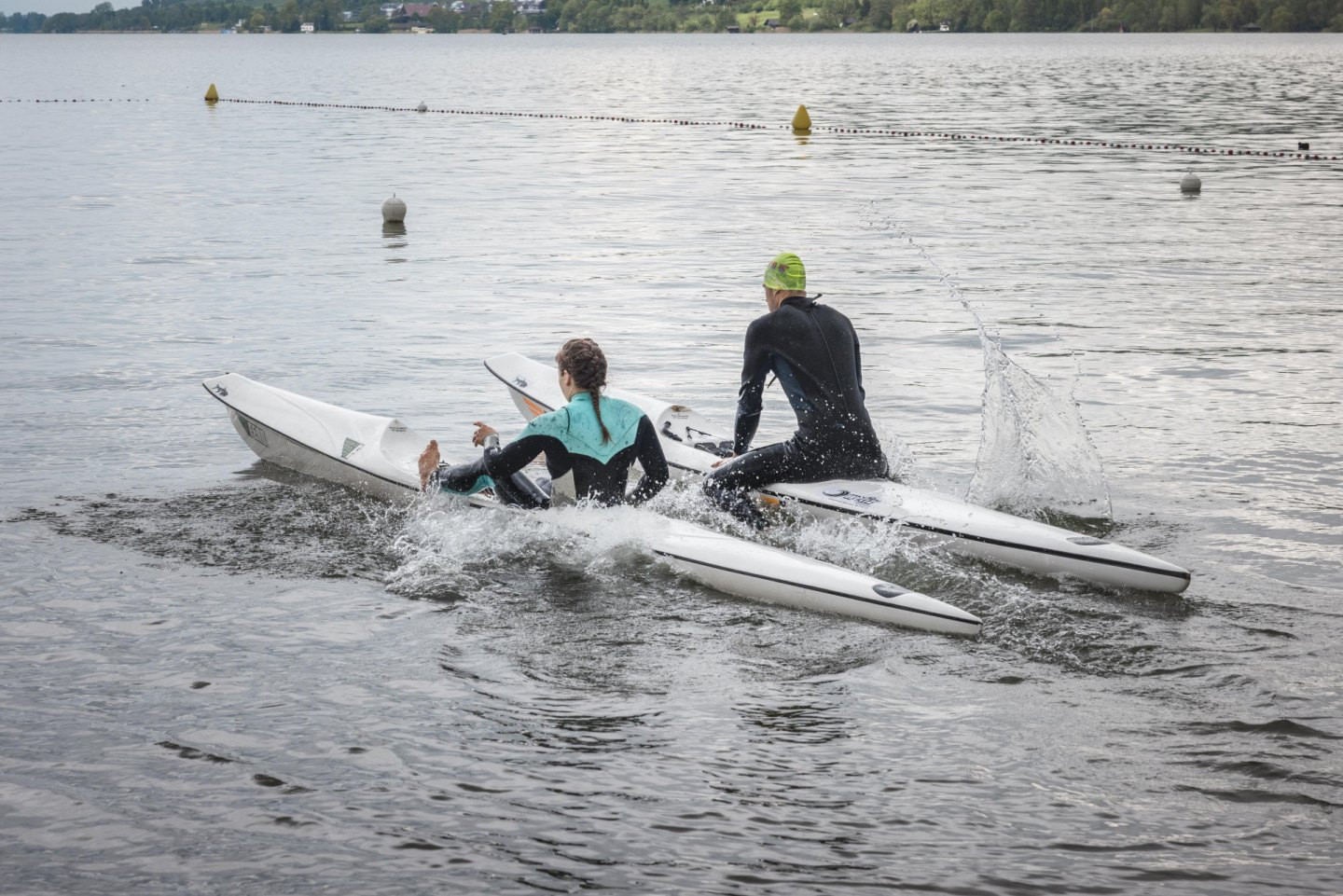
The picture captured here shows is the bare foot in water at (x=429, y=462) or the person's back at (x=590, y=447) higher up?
the person's back at (x=590, y=447)

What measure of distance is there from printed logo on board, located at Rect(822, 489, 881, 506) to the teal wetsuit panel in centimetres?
152

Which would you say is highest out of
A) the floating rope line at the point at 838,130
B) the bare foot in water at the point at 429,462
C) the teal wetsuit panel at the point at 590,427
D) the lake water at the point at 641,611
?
the floating rope line at the point at 838,130

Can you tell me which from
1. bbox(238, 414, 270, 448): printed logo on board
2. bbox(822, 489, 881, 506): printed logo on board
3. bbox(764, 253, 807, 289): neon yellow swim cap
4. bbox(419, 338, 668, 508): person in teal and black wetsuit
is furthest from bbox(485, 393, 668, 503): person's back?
bbox(238, 414, 270, 448): printed logo on board

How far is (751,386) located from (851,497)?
3.29 feet

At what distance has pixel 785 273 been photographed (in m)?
10.1

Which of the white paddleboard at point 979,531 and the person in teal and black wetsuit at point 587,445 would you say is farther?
the person in teal and black wetsuit at point 587,445

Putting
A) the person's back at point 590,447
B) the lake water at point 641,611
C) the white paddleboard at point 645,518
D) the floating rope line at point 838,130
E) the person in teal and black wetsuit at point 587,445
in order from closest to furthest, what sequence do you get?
the lake water at point 641,611
the white paddleboard at point 645,518
the person in teal and black wetsuit at point 587,445
the person's back at point 590,447
the floating rope line at point 838,130

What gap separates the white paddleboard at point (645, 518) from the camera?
861 cm

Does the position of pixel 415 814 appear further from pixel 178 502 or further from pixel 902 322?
pixel 902 322

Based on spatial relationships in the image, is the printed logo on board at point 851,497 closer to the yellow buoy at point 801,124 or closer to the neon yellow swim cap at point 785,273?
the neon yellow swim cap at point 785,273

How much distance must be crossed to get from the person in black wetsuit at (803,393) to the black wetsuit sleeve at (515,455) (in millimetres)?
1505

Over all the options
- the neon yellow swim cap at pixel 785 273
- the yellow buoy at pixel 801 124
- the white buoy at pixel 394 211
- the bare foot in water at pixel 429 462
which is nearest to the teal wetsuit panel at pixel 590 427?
the bare foot in water at pixel 429 462

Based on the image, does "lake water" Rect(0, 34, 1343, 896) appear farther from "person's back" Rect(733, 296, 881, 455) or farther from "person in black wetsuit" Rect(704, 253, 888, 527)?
"person's back" Rect(733, 296, 881, 455)

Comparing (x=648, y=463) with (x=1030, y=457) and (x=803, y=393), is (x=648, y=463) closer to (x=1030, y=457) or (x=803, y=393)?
(x=803, y=393)
